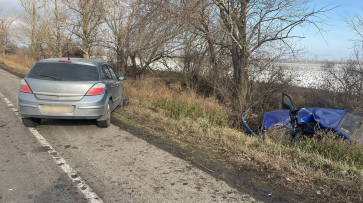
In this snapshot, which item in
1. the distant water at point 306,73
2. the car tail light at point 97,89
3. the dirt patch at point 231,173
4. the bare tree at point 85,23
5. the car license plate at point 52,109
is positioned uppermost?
the bare tree at point 85,23

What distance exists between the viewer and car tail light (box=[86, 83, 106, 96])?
18.5ft

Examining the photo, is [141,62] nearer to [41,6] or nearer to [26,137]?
[26,137]

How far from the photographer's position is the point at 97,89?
5.76 m

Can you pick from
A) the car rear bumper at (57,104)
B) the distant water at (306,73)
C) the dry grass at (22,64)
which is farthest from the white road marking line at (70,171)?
the dry grass at (22,64)

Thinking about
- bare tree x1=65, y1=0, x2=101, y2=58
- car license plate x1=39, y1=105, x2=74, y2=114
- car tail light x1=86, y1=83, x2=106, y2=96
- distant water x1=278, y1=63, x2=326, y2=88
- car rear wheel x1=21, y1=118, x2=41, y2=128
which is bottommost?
car rear wheel x1=21, y1=118, x2=41, y2=128

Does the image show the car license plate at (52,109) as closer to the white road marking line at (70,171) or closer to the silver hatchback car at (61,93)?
the silver hatchback car at (61,93)

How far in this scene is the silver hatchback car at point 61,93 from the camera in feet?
17.9

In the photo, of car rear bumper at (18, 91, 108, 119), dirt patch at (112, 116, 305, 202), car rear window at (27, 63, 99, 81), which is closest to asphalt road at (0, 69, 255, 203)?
dirt patch at (112, 116, 305, 202)

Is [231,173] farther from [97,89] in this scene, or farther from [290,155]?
[97,89]

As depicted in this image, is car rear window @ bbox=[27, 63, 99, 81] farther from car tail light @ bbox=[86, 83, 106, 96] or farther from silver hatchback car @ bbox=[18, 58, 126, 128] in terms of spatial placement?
car tail light @ bbox=[86, 83, 106, 96]

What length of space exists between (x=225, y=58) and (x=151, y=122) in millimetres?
4866

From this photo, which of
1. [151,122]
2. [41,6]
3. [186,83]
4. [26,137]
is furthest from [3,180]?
[41,6]

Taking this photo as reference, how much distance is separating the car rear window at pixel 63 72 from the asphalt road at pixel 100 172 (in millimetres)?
1215

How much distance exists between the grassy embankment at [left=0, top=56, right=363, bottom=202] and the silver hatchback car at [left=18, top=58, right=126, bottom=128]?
1501 mm
